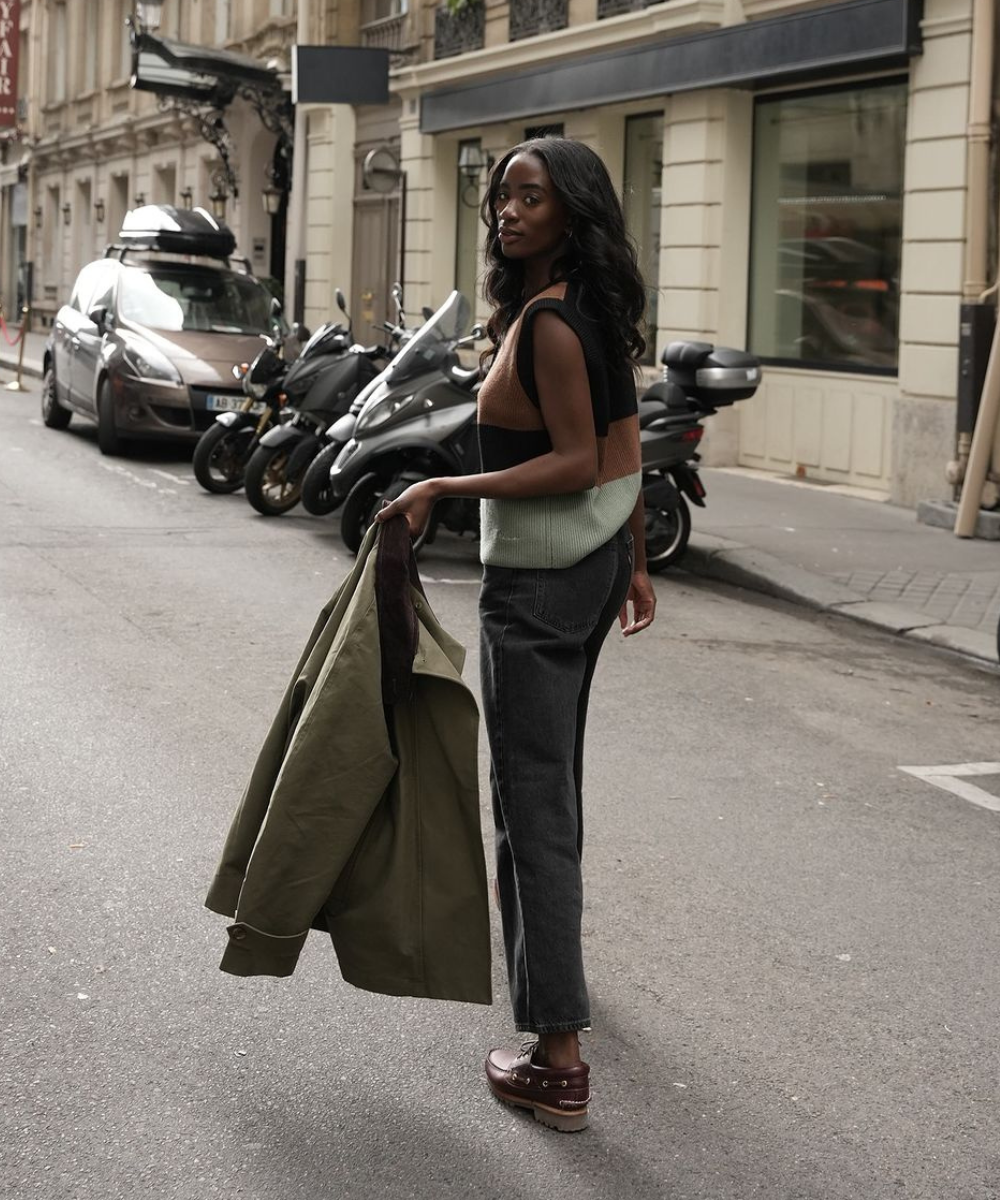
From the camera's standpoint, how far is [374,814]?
3.43 meters

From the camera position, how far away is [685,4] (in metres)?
16.2

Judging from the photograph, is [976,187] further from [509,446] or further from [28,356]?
[28,356]

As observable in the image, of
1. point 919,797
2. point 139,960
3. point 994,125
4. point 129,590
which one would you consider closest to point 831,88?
point 994,125

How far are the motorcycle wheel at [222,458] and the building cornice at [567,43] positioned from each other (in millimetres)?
5839

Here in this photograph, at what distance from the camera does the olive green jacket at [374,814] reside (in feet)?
11.0

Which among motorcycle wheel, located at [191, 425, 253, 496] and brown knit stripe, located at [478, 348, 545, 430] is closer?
brown knit stripe, located at [478, 348, 545, 430]

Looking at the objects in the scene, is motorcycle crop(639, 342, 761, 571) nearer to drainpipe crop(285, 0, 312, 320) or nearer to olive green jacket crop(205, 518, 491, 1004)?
olive green jacket crop(205, 518, 491, 1004)

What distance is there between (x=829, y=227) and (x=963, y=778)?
1014 cm

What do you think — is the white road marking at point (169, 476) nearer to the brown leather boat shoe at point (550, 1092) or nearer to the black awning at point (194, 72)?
the brown leather boat shoe at point (550, 1092)

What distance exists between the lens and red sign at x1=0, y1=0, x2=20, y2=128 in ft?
143

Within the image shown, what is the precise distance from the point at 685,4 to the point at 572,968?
1402 cm

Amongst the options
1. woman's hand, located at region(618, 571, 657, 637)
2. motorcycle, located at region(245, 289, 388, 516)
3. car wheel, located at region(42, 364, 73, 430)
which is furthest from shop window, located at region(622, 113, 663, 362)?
woman's hand, located at region(618, 571, 657, 637)

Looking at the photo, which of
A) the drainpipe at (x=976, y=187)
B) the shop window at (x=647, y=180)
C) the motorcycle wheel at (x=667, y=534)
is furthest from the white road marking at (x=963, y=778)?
the shop window at (x=647, y=180)

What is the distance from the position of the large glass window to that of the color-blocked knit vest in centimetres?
1158
